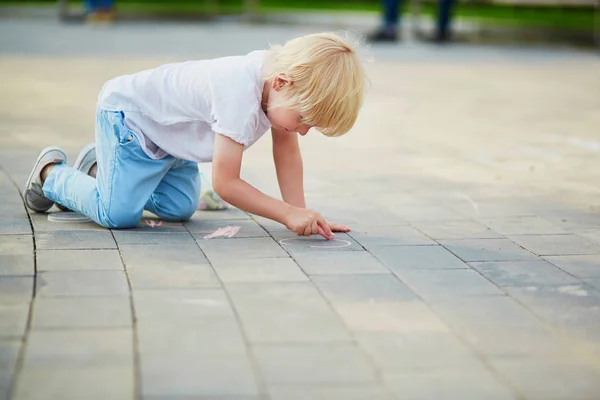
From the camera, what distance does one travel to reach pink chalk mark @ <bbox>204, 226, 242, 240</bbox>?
3.84 metres

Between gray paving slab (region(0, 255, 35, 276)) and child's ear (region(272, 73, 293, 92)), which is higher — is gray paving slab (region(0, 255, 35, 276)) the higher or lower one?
the lower one

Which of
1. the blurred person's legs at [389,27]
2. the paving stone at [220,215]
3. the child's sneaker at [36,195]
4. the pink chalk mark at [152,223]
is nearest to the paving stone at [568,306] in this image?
the paving stone at [220,215]

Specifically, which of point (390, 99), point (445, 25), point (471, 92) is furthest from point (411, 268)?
point (445, 25)

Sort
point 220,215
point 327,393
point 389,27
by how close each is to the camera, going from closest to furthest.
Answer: point 327,393 < point 220,215 < point 389,27

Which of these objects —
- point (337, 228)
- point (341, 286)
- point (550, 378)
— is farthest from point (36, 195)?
point (550, 378)

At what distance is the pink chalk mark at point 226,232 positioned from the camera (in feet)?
12.6

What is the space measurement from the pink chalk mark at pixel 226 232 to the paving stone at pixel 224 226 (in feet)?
0.05

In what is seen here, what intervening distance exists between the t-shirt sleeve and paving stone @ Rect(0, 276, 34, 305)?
2.81 feet

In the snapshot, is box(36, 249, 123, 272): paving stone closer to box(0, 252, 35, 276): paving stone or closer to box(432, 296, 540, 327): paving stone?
box(0, 252, 35, 276): paving stone

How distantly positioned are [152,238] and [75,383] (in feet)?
4.73

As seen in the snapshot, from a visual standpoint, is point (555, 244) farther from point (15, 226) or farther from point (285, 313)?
point (15, 226)

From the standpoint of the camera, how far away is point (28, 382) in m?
2.37

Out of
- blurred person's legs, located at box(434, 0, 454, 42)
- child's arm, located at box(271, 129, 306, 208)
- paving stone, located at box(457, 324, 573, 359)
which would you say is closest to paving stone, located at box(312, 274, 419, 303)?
paving stone, located at box(457, 324, 573, 359)

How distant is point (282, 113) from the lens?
3.58m
